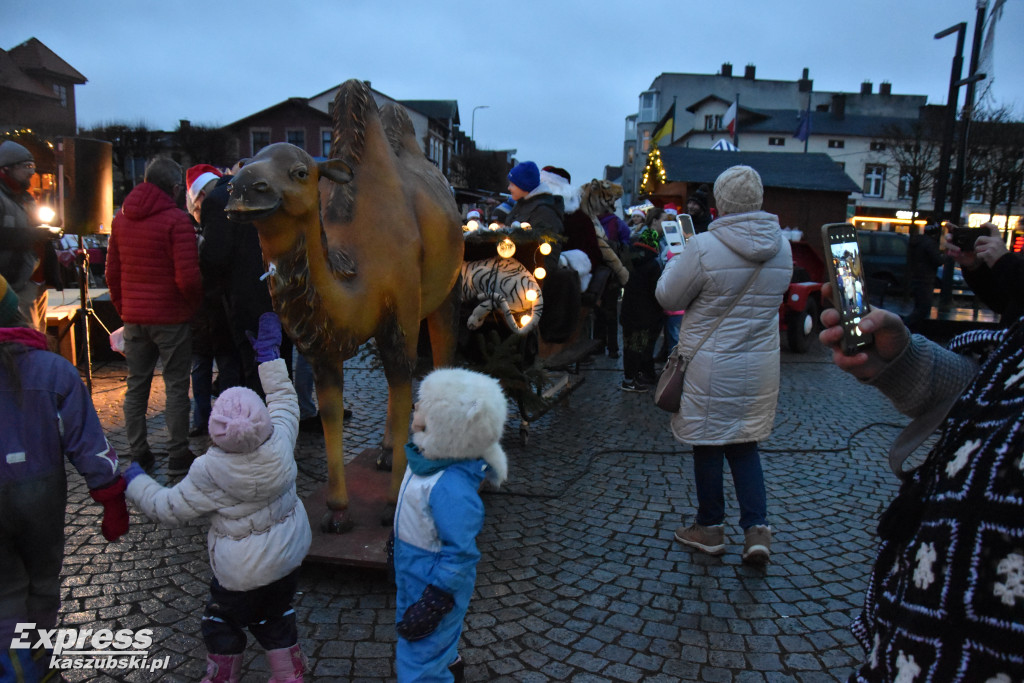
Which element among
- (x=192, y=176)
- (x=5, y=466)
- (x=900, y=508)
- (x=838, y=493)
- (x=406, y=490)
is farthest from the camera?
(x=192, y=176)

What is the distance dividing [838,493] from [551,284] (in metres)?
2.86

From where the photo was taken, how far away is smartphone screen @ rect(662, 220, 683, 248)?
23.7 ft

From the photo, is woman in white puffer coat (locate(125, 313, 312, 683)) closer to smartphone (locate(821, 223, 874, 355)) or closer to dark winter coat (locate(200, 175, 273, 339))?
smartphone (locate(821, 223, 874, 355))

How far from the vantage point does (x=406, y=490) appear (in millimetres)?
2461

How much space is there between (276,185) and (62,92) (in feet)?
120

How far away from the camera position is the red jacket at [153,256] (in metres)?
4.73

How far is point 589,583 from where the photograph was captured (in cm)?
367

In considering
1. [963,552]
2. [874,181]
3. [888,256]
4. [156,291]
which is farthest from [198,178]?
[874,181]

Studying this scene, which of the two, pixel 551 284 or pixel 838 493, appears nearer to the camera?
pixel 838 493

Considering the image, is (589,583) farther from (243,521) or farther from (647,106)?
(647,106)

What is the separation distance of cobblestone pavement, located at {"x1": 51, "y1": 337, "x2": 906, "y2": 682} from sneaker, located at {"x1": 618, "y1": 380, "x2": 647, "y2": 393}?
215 centimetres

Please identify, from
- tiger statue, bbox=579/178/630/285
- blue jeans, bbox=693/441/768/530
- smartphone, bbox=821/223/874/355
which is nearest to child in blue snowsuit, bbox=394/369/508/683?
smartphone, bbox=821/223/874/355

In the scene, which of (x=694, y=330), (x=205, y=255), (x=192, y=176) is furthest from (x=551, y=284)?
(x=192, y=176)

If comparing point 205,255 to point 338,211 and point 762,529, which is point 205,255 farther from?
point 762,529
